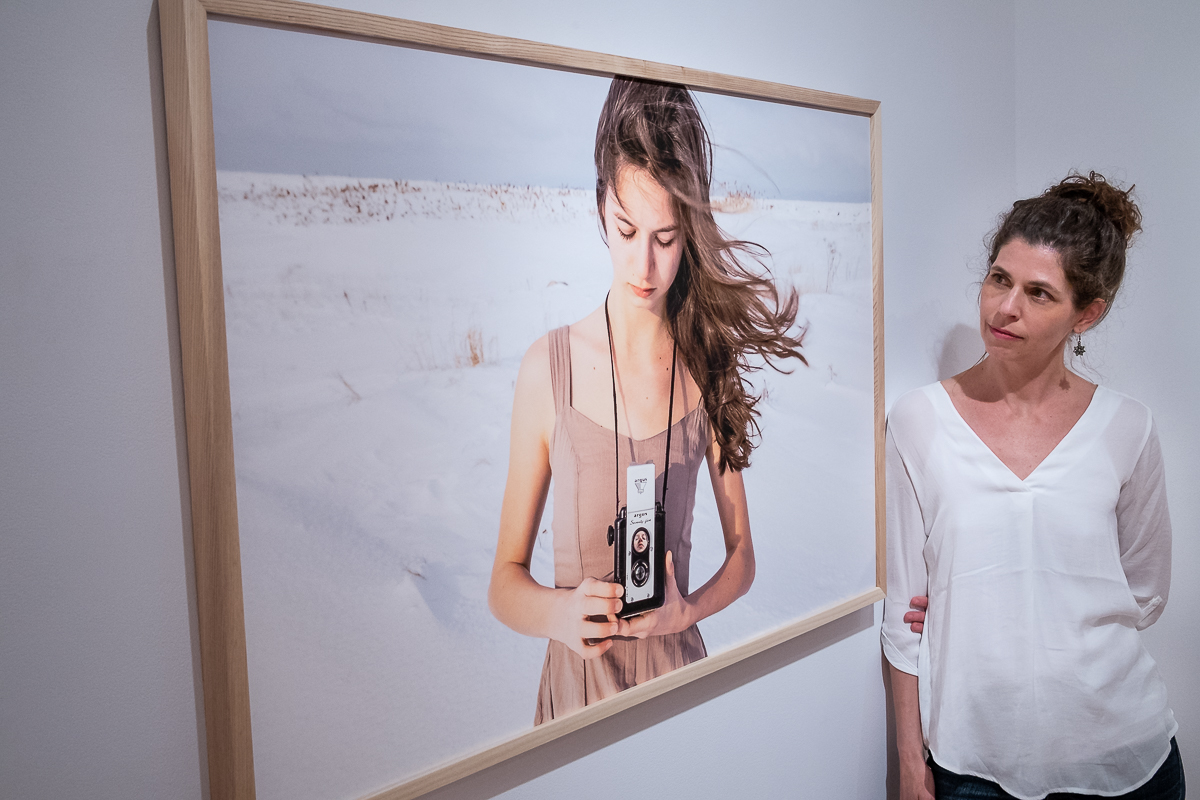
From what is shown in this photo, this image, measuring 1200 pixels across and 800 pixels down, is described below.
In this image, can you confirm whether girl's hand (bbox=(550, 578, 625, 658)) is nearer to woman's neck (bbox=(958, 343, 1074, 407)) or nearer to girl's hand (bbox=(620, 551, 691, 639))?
girl's hand (bbox=(620, 551, 691, 639))

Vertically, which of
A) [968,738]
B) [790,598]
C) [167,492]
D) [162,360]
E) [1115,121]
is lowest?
[968,738]

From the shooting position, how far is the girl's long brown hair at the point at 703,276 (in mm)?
902

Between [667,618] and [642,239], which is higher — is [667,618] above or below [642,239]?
below

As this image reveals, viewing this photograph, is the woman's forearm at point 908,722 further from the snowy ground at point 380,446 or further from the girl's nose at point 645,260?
the girl's nose at point 645,260

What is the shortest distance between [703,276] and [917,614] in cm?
81

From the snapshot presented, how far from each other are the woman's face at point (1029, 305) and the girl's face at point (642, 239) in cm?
64

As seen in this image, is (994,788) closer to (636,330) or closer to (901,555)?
(901,555)

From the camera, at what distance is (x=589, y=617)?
90 centimetres

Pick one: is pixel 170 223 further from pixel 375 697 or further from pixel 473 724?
pixel 473 724

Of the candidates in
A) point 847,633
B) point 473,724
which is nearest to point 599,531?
point 473,724

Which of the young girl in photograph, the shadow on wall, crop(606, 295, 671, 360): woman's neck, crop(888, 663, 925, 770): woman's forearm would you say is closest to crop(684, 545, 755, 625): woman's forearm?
the young girl in photograph

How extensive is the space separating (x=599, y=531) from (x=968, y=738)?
0.86m

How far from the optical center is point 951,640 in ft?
4.03

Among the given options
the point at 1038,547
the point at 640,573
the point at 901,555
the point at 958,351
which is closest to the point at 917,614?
the point at 901,555
